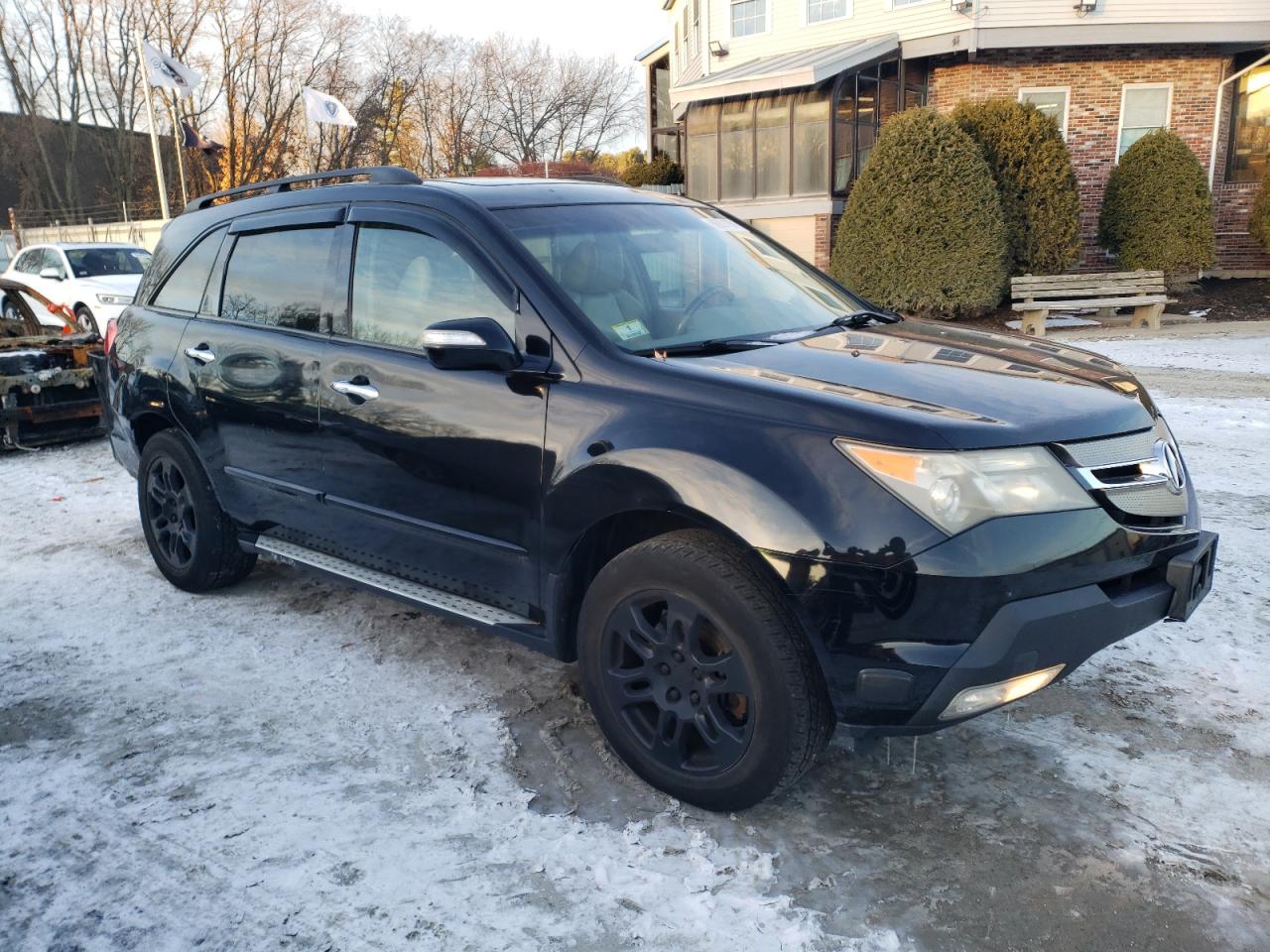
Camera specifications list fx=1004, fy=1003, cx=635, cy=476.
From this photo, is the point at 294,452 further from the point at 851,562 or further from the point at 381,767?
the point at 851,562

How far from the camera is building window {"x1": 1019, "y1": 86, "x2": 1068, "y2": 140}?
2044 cm

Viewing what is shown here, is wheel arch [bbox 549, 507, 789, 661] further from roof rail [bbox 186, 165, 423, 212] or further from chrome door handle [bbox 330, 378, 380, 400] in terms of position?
roof rail [bbox 186, 165, 423, 212]

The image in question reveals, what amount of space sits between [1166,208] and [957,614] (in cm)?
1850

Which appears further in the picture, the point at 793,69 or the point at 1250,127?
the point at 1250,127

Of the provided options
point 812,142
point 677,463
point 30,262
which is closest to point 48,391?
point 677,463

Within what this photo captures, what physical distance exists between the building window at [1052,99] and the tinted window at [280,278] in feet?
64.9

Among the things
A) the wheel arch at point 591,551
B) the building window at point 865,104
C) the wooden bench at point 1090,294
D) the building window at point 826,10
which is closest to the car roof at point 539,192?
the wheel arch at point 591,551

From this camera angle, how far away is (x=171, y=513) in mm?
4852

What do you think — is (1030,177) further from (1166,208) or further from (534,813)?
(534,813)

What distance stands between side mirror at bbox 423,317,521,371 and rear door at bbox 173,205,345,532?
2.94 ft

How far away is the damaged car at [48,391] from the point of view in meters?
8.20

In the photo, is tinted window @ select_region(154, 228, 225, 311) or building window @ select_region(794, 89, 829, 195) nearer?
tinted window @ select_region(154, 228, 225, 311)

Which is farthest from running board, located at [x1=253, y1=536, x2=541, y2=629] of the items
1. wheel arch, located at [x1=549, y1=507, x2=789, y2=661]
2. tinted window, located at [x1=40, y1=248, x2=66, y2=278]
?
tinted window, located at [x1=40, y1=248, x2=66, y2=278]

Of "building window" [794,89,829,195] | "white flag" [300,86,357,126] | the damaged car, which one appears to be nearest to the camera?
the damaged car
